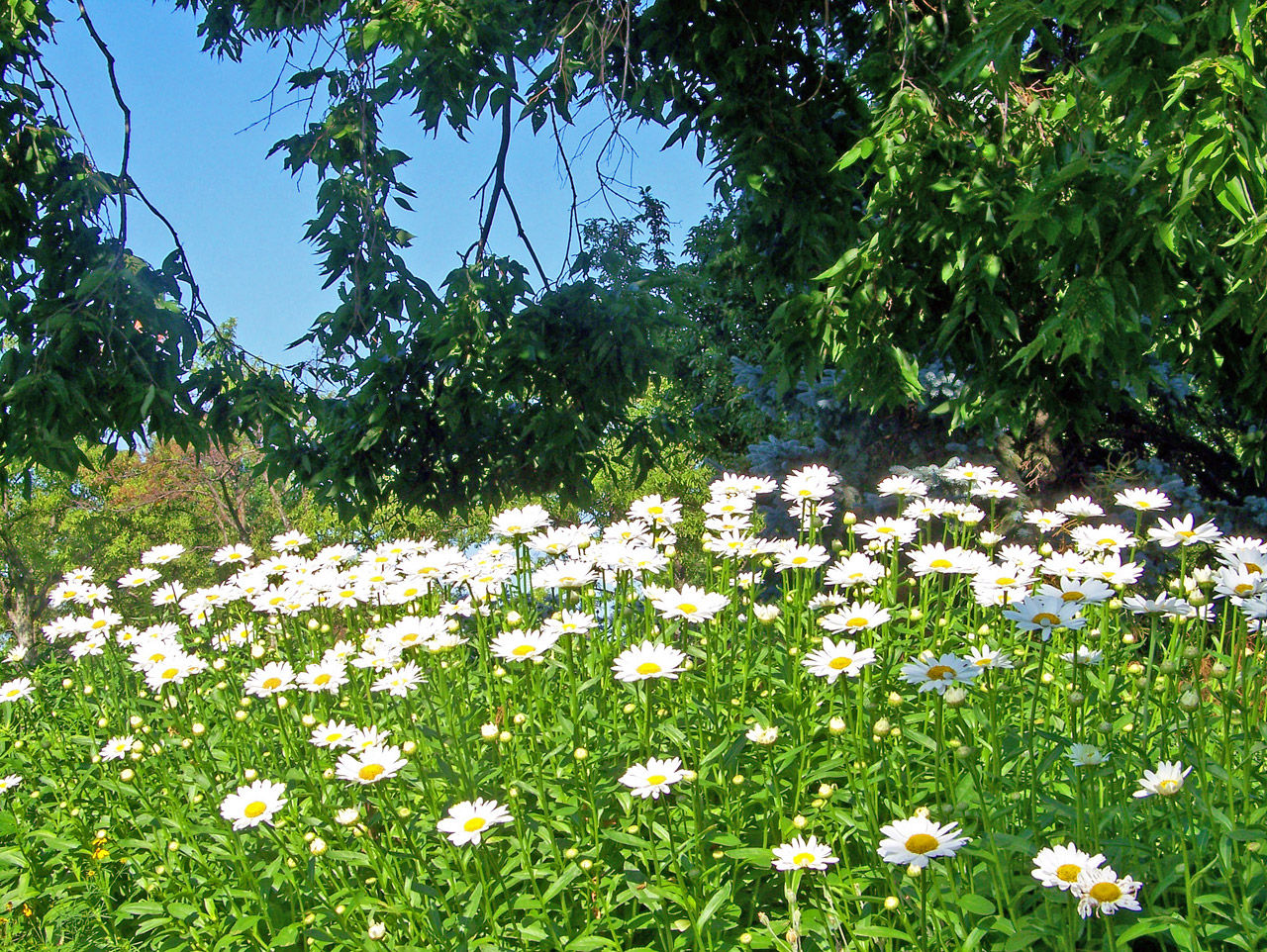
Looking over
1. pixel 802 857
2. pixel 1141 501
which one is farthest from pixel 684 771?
pixel 1141 501

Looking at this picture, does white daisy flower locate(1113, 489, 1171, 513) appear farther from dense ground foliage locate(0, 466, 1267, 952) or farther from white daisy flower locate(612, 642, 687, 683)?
white daisy flower locate(612, 642, 687, 683)

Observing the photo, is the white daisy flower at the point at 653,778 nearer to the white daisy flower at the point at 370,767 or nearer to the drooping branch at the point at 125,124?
the white daisy flower at the point at 370,767

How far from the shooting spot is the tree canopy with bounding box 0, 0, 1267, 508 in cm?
432

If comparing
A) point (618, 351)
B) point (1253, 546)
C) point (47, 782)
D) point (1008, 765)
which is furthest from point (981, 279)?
point (47, 782)

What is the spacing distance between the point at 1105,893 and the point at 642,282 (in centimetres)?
429

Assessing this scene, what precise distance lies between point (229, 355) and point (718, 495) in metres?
3.51

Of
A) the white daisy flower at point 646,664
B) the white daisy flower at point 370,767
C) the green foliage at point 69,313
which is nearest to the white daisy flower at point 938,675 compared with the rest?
the white daisy flower at point 646,664

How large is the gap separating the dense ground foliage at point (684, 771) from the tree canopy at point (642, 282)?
1.70 metres

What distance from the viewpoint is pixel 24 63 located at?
5355mm

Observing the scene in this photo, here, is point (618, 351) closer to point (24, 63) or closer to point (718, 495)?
point (718, 495)

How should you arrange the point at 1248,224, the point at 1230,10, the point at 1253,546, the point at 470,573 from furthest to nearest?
the point at 1248,224 → the point at 1230,10 → the point at 470,573 → the point at 1253,546

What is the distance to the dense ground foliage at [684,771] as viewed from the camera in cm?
183

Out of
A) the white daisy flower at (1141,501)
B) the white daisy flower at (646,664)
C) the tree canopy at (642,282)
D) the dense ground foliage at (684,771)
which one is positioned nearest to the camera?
the dense ground foliage at (684,771)

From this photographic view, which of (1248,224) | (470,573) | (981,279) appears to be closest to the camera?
(470,573)
